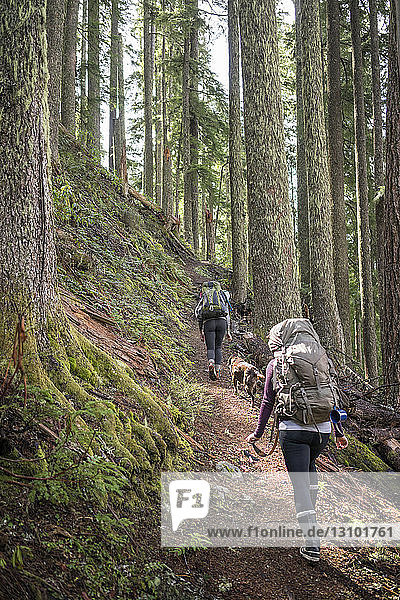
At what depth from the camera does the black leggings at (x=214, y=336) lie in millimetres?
8271

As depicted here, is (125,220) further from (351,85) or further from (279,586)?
(279,586)

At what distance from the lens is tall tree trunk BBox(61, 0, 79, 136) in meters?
12.7

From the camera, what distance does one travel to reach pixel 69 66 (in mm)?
12766

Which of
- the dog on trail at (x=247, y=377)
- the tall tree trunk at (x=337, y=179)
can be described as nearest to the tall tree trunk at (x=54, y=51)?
the dog on trail at (x=247, y=377)

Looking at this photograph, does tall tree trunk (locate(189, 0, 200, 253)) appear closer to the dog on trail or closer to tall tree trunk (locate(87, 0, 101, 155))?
tall tree trunk (locate(87, 0, 101, 155))

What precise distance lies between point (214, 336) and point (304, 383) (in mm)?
4488

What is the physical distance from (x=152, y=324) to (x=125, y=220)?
5741 mm

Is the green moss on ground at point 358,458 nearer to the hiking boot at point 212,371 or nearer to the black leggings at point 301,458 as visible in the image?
the black leggings at point 301,458

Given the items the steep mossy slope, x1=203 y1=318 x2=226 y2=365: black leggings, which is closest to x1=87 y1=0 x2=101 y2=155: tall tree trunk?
x1=203 y1=318 x2=226 y2=365: black leggings

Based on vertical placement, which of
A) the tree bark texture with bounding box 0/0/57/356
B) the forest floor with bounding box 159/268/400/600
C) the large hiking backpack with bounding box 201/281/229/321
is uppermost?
the tree bark texture with bounding box 0/0/57/356

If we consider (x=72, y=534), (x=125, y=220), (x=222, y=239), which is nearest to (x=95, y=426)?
(x=72, y=534)

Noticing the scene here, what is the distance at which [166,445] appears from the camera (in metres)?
4.37
